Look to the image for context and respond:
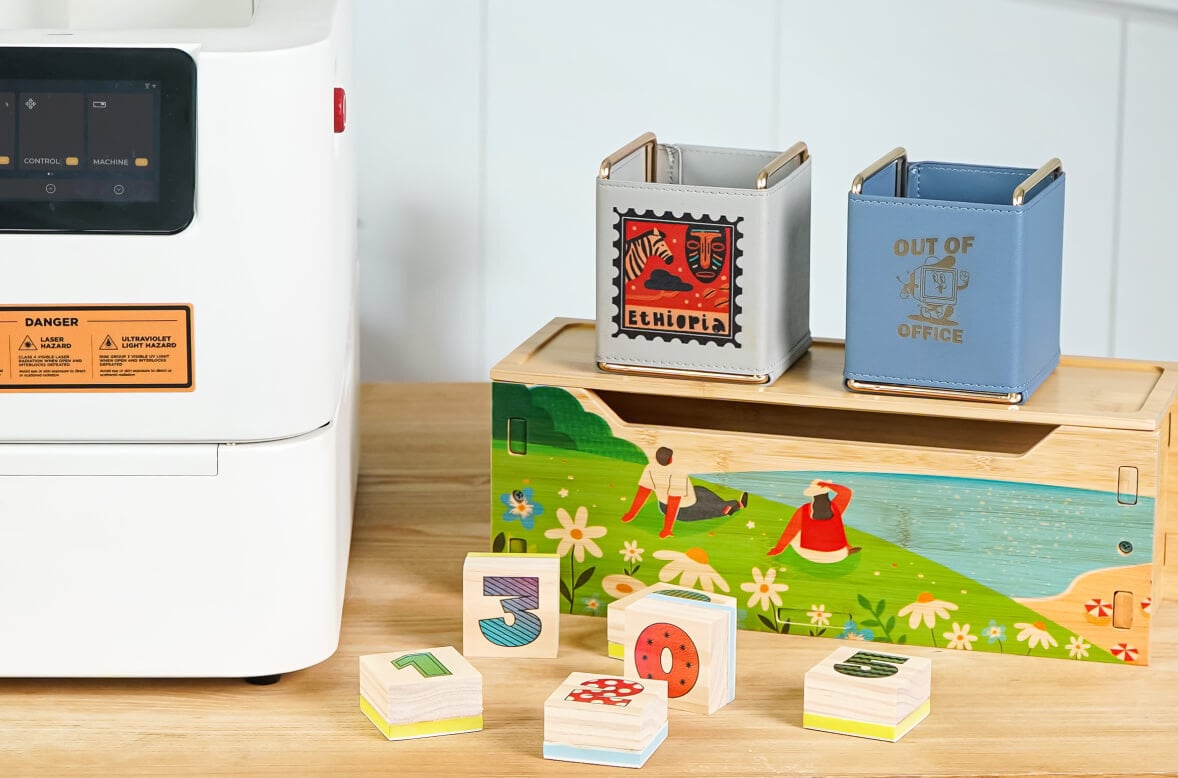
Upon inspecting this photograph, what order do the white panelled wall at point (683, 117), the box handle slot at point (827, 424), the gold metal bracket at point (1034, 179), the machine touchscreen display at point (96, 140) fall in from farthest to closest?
the white panelled wall at point (683, 117)
the box handle slot at point (827, 424)
the gold metal bracket at point (1034, 179)
the machine touchscreen display at point (96, 140)

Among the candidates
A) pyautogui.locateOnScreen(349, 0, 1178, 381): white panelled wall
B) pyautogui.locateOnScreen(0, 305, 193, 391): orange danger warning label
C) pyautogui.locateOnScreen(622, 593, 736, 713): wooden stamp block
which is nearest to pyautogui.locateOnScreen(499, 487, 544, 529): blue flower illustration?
pyautogui.locateOnScreen(622, 593, 736, 713): wooden stamp block

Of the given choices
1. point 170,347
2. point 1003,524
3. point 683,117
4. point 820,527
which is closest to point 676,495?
point 820,527

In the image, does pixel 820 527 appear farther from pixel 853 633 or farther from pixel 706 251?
pixel 706 251

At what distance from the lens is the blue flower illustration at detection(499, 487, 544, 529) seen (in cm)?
91

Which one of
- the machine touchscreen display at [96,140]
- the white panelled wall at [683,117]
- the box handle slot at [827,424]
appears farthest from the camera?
the white panelled wall at [683,117]

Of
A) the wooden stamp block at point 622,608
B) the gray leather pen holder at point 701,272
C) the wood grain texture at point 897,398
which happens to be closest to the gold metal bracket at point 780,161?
the gray leather pen holder at point 701,272

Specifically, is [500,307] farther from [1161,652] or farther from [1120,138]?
[1161,652]

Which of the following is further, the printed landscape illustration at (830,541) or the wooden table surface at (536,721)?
the printed landscape illustration at (830,541)

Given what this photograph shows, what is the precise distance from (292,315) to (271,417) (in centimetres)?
5

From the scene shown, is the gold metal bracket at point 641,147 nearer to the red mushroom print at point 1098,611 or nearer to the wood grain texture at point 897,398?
the wood grain texture at point 897,398

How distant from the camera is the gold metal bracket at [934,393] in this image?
32.5 inches

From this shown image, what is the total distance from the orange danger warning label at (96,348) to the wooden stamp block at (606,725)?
246 mm

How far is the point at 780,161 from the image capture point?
88cm

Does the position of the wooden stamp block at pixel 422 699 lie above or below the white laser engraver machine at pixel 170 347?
below
